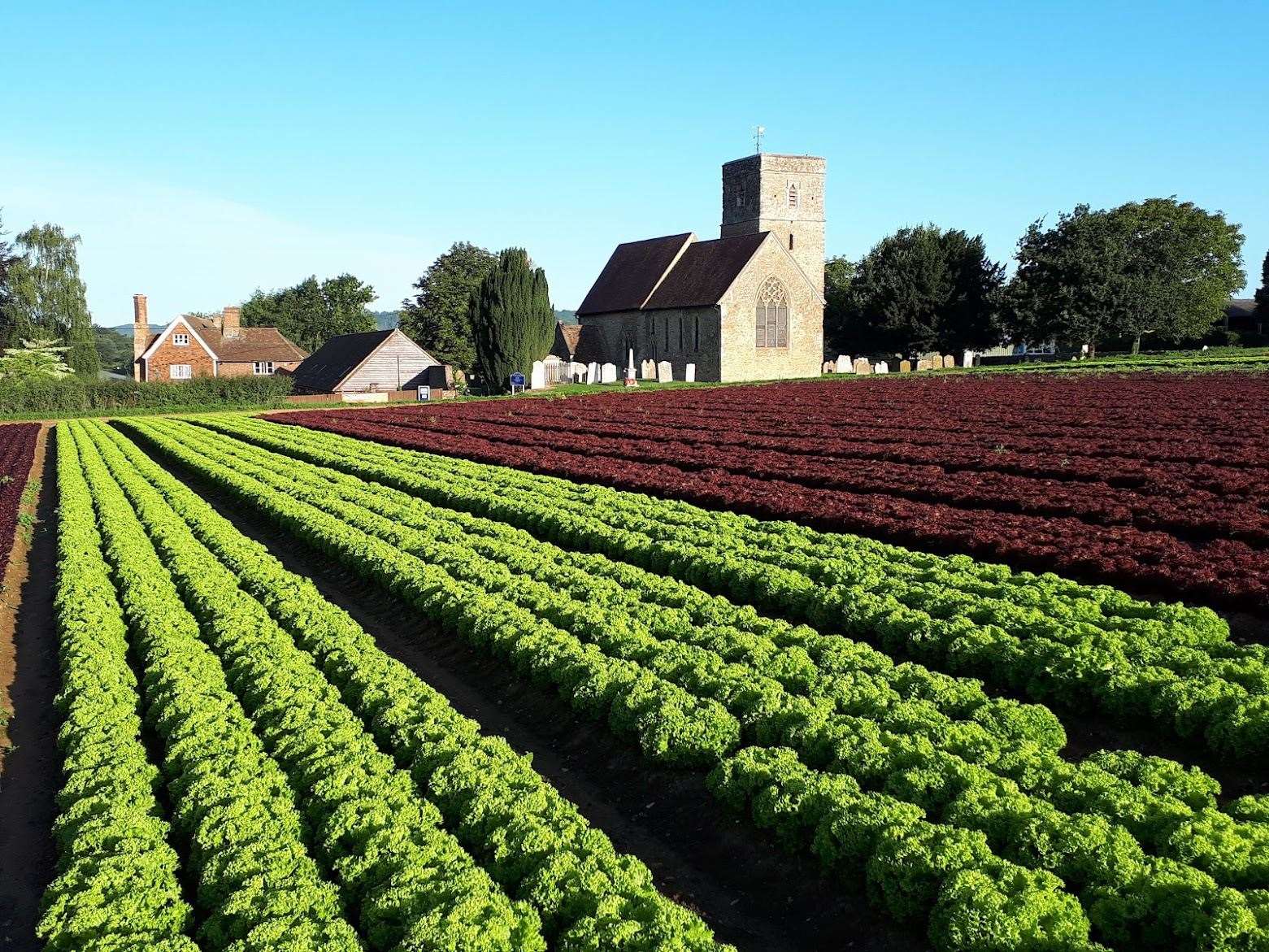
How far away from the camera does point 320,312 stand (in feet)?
412

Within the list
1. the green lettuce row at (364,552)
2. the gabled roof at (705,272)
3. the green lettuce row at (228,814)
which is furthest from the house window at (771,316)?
the green lettuce row at (228,814)

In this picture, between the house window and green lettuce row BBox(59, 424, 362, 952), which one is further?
the house window

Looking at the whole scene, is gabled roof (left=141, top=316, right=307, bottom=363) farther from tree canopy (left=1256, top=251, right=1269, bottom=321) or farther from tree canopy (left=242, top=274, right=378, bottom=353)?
tree canopy (left=1256, top=251, right=1269, bottom=321)

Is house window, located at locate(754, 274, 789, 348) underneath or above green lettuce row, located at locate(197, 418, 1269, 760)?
above

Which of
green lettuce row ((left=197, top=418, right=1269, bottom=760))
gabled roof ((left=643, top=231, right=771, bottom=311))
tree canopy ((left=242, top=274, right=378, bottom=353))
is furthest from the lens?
tree canopy ((left=242, top=274, right=378, bottom=353))

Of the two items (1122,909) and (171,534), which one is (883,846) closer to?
(1122,909)

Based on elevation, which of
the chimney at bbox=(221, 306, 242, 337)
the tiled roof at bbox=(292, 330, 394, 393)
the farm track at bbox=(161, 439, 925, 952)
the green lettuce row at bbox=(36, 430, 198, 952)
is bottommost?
the farm track at bbox=(161, 439, 925, 952)

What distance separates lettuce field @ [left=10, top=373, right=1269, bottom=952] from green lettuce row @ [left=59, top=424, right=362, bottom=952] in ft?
0.10

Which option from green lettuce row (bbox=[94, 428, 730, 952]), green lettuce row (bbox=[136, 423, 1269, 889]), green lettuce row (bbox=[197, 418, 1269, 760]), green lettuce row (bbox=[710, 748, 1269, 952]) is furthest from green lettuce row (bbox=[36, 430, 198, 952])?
green lettuce row (bbox=[197, 418, 1269, 760])

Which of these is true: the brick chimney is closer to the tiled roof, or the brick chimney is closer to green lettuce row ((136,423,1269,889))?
the tiled roof

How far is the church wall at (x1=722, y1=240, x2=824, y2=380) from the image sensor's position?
209ft

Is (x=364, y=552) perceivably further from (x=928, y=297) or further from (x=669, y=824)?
(x=928, y=297)

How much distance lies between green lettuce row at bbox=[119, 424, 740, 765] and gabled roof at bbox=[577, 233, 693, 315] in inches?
2215

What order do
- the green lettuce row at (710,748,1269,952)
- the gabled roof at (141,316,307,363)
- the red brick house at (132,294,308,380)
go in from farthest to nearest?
the gabled roof at (141,316,307,363) → the red brick house at (132,294,308,380) → the green lettuce row at (710,748,1269,952)
